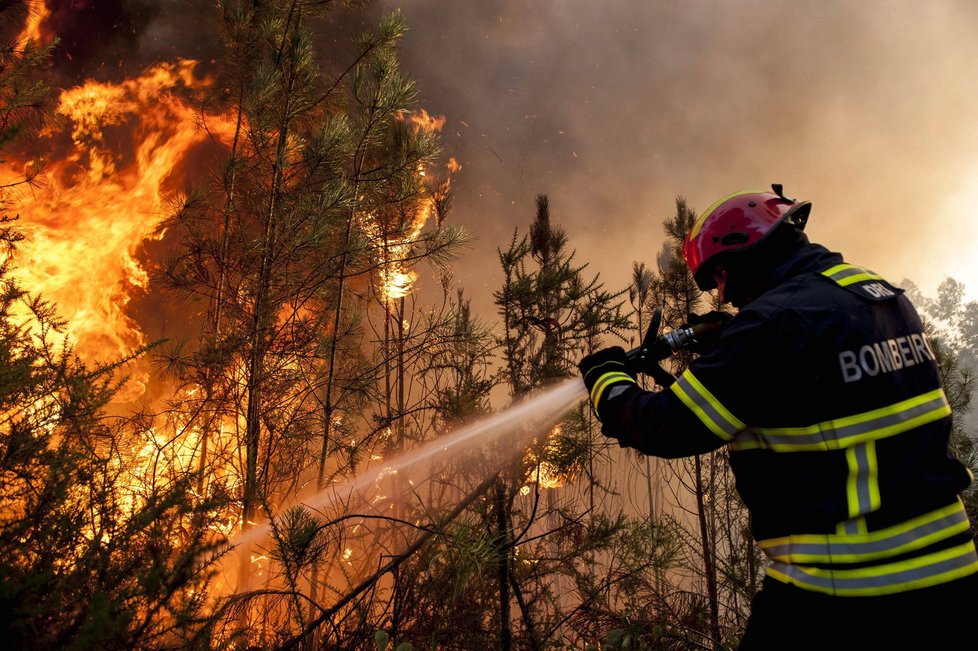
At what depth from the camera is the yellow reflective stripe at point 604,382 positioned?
220cm

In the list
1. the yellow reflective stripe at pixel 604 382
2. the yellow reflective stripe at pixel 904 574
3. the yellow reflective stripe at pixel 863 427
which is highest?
the yellow reflective stripe at pixel 604 382

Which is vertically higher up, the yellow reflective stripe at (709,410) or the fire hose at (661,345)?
the fire hose at (661,345)

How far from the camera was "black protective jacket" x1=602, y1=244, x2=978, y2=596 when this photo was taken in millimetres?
1547

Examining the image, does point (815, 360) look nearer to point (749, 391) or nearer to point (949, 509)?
point (749, 391)

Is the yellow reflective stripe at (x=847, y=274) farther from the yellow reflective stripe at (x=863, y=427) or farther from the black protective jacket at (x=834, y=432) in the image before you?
the yellow reflective stripe at (x=863, y=427)

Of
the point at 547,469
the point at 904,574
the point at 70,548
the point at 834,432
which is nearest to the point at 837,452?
the point at 834,432

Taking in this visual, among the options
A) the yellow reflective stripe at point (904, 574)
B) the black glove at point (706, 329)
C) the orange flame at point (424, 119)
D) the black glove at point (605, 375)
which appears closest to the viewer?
the yellow reflective stripe at point (904, 574)

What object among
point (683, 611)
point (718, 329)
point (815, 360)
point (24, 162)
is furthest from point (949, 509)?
point (24, 162)

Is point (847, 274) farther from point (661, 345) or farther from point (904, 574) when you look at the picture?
point (904, 574)

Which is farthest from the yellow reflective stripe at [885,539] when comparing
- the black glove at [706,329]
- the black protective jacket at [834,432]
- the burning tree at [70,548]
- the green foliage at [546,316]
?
the green foliage at [546,316]

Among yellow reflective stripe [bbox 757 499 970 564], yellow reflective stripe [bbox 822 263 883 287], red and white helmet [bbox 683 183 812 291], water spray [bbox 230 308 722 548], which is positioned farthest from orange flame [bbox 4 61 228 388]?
yellow reflective stripe [bbox 757 499 970 564]

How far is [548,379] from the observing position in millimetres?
6273

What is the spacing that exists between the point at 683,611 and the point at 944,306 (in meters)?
89.5

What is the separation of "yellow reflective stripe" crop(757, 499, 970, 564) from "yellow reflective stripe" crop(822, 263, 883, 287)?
0.84m
